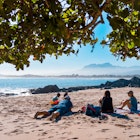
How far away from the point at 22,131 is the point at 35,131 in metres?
0.48

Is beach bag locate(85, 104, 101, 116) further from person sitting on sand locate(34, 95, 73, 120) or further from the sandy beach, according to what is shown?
person sitting on sand locate(34, 95, 73, 120)

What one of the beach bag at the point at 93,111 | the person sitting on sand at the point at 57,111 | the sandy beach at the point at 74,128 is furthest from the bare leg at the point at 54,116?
the beach bag at the point at 93,111

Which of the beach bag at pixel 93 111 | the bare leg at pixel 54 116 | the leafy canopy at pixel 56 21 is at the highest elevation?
the leafy canopy at pixel 56 21

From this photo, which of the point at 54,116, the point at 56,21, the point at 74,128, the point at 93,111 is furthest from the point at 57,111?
the point at 56,21

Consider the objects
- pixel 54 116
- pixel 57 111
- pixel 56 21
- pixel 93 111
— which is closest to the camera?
pixel 56 21

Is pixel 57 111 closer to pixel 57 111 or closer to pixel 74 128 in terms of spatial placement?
pixel 57 111

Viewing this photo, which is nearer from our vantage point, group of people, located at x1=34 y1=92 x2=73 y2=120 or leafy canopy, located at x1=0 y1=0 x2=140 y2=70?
leafy canopy, located at x1=0 y1=0 x2=140 y2=70

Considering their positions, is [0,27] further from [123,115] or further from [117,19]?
[123,115]

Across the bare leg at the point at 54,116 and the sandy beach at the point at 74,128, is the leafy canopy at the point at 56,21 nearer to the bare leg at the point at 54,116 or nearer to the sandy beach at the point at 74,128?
the sandy beach at the point at 74,128

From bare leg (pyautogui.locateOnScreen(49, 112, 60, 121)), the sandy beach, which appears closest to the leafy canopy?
the sandy beach

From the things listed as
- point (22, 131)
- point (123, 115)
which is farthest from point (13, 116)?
point (123, 115)

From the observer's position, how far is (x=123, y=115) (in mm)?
13445

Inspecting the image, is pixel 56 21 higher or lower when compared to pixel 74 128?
higher

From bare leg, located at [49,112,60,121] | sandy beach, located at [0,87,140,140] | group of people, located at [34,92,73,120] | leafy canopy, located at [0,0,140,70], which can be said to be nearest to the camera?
leafy canopy, located at [0,0,140,70]
